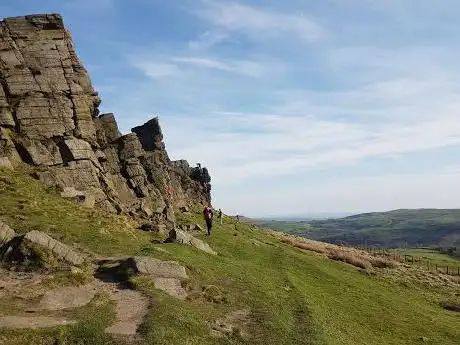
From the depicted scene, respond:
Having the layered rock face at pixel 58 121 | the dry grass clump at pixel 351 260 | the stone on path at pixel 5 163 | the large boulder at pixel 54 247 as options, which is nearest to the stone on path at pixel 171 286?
the large boulder at pixel 54 247

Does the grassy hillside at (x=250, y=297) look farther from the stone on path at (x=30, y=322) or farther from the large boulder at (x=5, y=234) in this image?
the large boulder at (x=5, y=234)

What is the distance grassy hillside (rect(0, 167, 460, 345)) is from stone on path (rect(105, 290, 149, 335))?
1.50 feet

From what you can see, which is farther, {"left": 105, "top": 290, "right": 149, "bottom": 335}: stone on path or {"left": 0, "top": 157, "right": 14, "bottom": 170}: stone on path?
{"left": 0, "top": 157, "right": 14, "bottom": 170}: stone on path

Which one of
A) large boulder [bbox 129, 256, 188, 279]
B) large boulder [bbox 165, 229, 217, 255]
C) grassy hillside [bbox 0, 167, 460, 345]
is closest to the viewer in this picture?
grassy hillside [bbox 0, 167, 460, 345]

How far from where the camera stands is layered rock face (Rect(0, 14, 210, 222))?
51.0 m

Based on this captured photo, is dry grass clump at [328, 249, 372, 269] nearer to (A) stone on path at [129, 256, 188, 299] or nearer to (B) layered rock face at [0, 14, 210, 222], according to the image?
(B) layered rock face at [0, 14, 210, 222]

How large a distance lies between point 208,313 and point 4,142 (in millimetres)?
35306

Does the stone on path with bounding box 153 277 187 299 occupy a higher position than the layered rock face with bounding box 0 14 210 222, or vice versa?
the layered rock face with bounding box 0 14 210 222

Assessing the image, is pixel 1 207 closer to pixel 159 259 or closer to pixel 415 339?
pixel 159 259

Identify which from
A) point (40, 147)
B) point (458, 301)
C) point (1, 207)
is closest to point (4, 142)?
point (40, 147)

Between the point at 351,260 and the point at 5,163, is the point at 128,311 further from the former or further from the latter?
the point at 351,260

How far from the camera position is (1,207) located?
3797 centimetres

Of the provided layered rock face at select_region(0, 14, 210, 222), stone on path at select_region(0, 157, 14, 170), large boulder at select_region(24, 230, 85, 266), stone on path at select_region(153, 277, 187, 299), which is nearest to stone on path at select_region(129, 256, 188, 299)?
stone on path at select_region(153, 277, 187, 299)

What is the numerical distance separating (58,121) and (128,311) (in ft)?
120
